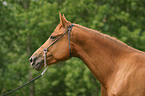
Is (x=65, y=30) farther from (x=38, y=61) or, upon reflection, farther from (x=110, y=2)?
(x=110, y=2)

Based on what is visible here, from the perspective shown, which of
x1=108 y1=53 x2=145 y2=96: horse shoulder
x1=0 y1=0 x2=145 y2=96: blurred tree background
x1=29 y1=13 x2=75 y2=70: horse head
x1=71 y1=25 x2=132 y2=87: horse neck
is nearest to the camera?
x1=108 y1=53 x2=145 y2=96: horse shoulder

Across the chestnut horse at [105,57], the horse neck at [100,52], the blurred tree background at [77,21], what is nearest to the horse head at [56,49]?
the chestnut horse at [105,57]

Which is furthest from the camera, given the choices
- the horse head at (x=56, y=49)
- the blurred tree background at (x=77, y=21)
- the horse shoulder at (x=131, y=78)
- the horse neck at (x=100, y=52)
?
the blurred tree background at (x=77, y=21)

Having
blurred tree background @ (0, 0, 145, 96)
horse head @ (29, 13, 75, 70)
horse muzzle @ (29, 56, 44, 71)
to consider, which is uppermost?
horse head @ (29, 13, 75, 70)

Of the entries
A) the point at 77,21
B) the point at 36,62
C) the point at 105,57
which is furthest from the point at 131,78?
the point at 77,21

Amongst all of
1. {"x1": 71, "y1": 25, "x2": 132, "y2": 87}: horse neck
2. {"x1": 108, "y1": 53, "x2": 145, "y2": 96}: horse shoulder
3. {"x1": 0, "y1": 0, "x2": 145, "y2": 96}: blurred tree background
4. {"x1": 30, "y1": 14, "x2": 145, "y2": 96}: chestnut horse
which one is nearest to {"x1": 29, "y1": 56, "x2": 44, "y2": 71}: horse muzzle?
{"x1": 30, "y1": 14, "x2": 145, "y2": 96}: chestnut horse

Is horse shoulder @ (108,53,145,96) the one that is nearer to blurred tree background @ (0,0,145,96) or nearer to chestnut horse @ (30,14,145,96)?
chestnut horse @ (30,14,145,96)

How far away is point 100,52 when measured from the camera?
3414mm

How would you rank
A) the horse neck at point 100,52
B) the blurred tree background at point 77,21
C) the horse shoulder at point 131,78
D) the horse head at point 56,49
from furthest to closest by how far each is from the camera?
the blurred tree background at point 77,21, the horse head at point 56,49, the horse neck at point 100,52, the horse shoulder at point 131,78

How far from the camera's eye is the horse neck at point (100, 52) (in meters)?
3.36

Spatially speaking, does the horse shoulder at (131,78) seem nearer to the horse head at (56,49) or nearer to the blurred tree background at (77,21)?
the horse head at (56,49)

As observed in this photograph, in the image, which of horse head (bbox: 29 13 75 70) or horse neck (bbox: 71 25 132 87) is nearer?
horse neck (bbox: 71 25 132 87)

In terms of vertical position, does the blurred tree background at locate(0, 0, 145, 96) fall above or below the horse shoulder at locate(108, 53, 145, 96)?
below

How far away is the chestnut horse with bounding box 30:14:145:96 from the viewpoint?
10.1 feet
